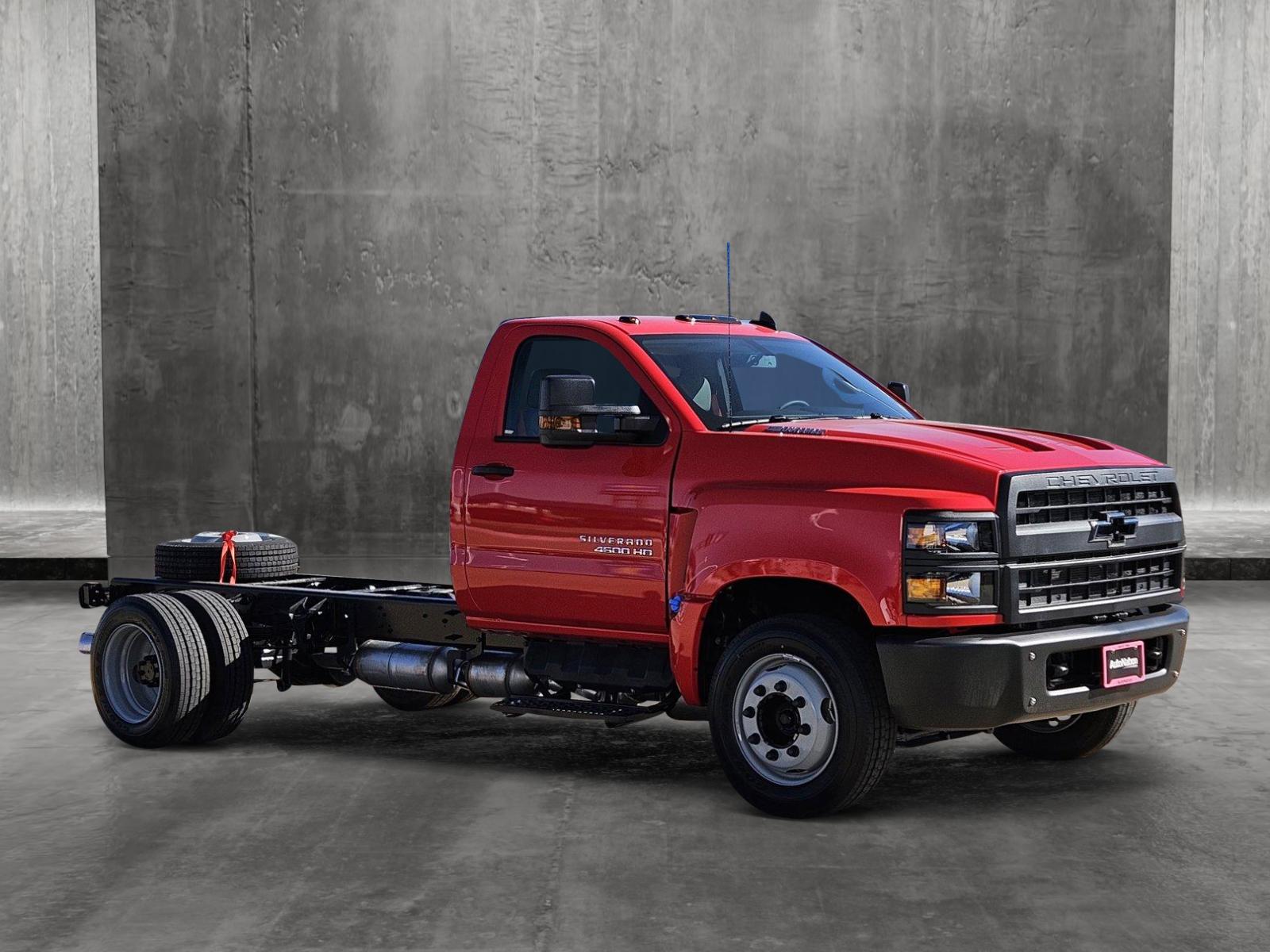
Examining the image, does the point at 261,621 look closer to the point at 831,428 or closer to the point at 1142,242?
the point at 831,428

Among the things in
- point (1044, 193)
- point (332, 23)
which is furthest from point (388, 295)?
point (1044, 193)

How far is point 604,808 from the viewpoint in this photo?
7277mm

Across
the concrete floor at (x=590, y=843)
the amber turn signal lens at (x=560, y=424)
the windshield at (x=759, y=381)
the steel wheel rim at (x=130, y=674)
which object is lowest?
the concrete floor at (x=590, y=843)

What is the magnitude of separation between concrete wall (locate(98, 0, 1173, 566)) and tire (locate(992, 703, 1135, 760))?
733 cm

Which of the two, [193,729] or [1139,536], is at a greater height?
[1139,536]

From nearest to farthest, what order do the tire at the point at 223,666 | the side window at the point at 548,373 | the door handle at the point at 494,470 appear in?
the door handle at the point at 494,470 < the side window at the point at 548,373 < the tire at the point at 223,666

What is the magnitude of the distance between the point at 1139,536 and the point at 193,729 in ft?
15.2

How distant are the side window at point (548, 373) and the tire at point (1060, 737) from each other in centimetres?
244

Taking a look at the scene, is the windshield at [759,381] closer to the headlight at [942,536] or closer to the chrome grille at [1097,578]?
the headlight at [942,536]

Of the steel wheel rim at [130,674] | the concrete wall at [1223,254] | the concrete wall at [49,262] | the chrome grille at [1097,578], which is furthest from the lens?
the concrete wall at [49,262]

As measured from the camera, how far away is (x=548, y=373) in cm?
810

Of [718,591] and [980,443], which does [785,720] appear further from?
[980,443]

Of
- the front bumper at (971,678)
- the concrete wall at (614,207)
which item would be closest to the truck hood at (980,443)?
the front bumper at (971,678)

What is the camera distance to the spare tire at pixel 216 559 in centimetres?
947
